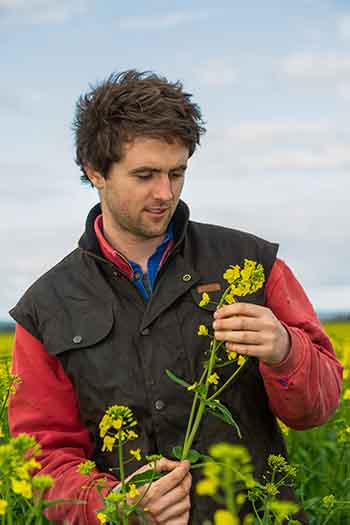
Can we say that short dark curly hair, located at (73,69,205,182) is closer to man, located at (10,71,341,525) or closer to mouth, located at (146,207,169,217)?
man, located at (10,71,341,525)

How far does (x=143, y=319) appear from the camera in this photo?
11.7 ft

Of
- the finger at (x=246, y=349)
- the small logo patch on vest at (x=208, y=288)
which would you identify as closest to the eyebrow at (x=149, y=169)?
the small logo patch on vest at (x=208, y=288)

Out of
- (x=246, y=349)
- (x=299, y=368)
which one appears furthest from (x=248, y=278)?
(x=299, y=368)

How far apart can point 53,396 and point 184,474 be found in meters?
1.12

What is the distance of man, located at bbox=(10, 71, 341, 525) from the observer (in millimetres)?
3496

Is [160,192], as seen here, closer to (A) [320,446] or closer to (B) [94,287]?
(B) [94,287]

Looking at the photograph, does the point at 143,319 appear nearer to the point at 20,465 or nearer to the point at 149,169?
the point at 149,169

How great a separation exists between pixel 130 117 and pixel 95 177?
13.8 inches

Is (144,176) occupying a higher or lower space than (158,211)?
higher

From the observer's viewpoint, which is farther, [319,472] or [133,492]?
[319,472]

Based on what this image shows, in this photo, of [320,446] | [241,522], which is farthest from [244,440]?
[320,446]

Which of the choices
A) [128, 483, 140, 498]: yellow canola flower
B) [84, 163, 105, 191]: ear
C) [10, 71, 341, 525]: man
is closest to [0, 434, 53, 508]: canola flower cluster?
[128, 483, 140, 498]: yellow canola flower

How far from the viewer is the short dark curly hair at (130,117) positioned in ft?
11.9

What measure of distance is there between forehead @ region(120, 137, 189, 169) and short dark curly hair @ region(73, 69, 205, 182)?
26 mm
